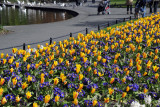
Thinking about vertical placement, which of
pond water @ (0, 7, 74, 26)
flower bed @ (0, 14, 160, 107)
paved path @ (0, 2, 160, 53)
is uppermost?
pond water @ (0, 7, 74, 26)

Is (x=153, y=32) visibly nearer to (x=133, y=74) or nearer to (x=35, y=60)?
(x=133, y=74)

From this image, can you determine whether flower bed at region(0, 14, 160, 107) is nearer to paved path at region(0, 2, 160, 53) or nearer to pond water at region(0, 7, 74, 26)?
paved path at region(0, 2, 160, 53)

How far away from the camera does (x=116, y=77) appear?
262 inches

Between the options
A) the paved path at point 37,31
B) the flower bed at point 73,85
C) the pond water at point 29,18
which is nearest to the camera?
the flower bed at point 73,85

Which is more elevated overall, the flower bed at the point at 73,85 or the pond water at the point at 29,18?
the pond water at the point at 29,18

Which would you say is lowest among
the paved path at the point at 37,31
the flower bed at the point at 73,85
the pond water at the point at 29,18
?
the flower bed at the point at 73,85

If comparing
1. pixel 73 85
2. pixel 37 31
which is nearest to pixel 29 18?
pixel 37 31

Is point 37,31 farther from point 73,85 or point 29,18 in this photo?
point 29,18

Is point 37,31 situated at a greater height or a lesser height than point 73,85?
greater

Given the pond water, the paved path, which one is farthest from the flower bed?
the pond water

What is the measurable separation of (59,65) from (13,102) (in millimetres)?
2259

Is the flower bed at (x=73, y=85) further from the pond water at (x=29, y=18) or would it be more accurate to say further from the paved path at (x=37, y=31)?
the pond water at (x=29, y=18)

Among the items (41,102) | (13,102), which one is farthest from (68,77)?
(13,102)

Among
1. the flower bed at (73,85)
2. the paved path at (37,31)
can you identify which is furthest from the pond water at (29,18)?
the flower bed at (73,85)
